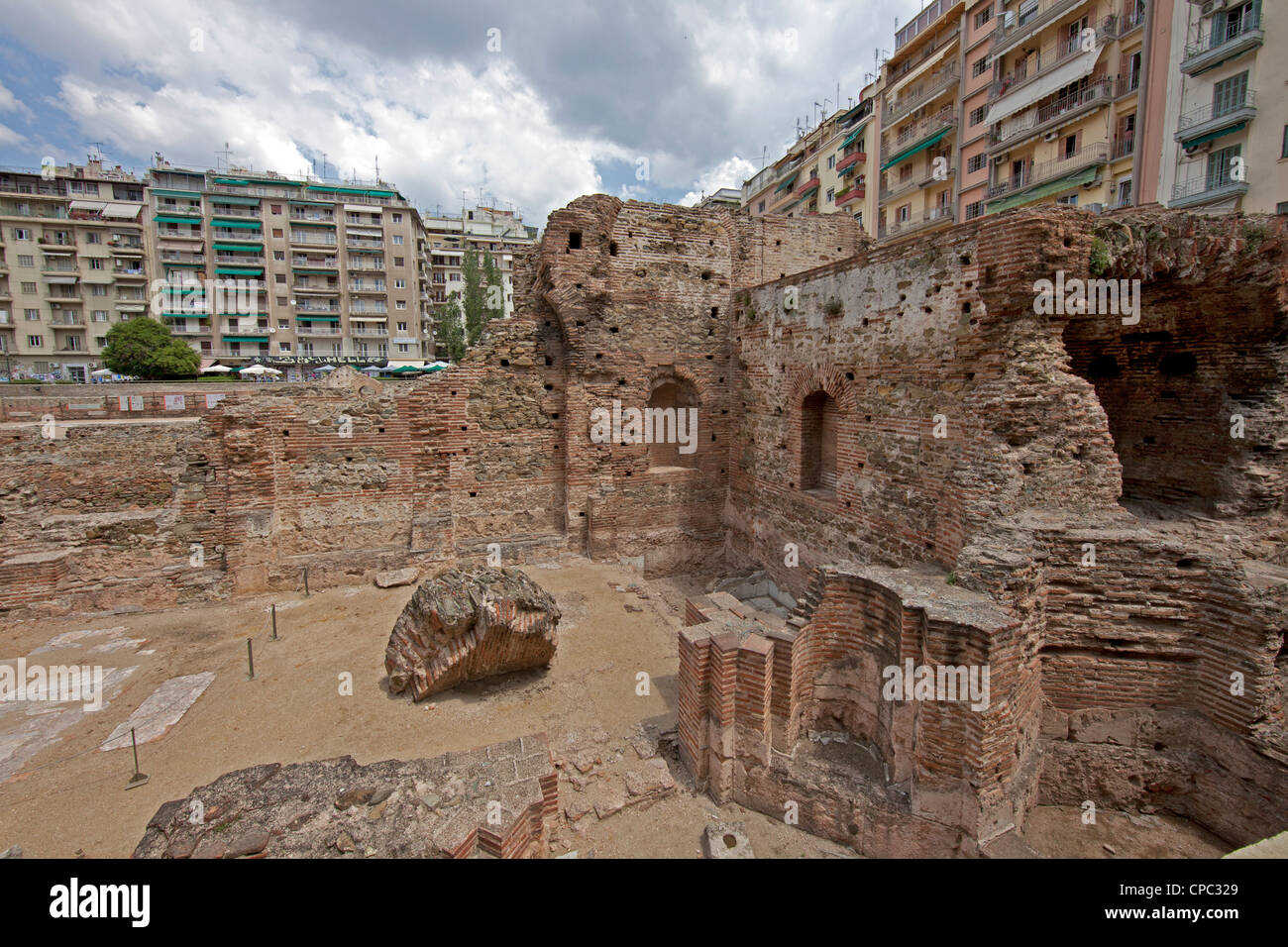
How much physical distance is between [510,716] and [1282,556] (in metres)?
8.94

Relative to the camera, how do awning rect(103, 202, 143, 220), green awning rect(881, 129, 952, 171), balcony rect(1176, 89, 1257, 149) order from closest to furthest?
balcony rect(1176, 89, 1257, 149), green awning rect(881, 129, 952, 171), awning rect(103, 202, 143, 220)

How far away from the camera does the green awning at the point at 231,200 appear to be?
145 ft

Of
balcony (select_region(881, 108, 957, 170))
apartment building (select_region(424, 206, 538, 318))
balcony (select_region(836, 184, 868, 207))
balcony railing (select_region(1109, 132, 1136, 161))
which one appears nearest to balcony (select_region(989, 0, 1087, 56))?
balcony (select_region(881, 108, 957, 170))

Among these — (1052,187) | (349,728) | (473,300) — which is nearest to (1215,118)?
(1052,187)

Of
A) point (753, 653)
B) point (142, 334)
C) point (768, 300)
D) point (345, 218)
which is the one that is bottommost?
point (753, 653)

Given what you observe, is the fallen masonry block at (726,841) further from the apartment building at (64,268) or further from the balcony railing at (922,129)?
the apartment building at (64,268)

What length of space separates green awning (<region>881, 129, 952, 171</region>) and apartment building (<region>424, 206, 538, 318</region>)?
1444 inches

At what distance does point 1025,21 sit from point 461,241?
50806 mm

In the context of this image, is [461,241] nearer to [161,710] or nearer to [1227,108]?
[1227,108]

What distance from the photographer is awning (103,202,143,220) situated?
142 feet

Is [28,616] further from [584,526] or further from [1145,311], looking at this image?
[1145,311]

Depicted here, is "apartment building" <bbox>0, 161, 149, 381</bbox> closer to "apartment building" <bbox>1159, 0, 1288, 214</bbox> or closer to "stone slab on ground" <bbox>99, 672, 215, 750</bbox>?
"stone slab on ground" <bbox>99, 672, 215, 750</bbox>
